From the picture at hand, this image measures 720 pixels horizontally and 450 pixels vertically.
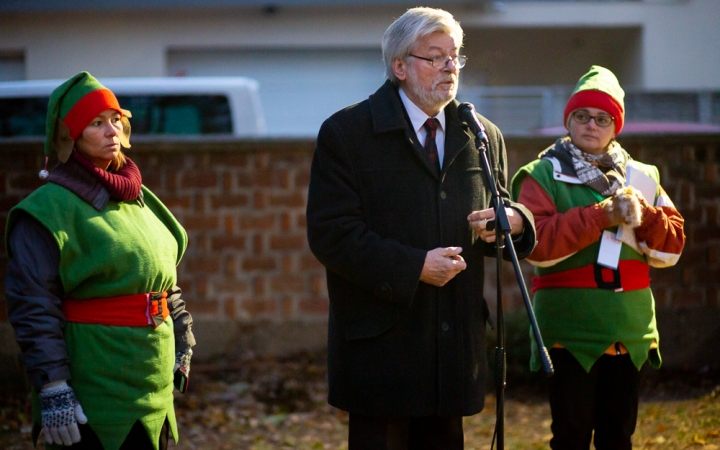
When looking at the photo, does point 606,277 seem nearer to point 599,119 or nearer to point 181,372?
point 599,119

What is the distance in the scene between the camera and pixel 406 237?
10.9ft

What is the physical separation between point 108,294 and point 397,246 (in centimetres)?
110

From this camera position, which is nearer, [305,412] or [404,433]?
[404,433]

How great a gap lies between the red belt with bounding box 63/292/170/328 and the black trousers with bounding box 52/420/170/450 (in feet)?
1.27

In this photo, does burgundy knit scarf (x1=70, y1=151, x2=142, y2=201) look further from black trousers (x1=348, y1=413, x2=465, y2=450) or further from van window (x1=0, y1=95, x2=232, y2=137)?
van window (x1=0, y1=95, x2=232, y2=137)

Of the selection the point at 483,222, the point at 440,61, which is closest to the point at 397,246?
the point at 483,222

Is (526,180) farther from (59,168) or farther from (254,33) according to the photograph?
(254,33)

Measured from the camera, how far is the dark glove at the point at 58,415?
3033 millimetres

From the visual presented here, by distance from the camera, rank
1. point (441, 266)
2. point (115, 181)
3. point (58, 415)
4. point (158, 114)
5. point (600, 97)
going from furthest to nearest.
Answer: point (158, 114), point (600, 97), point (115, 181), point (441, 266), point (58, 415)

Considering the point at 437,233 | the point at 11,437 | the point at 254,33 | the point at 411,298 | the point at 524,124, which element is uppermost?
the point at 254,33

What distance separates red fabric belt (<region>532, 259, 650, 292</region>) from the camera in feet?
13.0

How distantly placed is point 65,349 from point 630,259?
2510 mm

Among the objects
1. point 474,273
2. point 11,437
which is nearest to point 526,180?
point 474,273

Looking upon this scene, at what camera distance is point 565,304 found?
13.2ft
